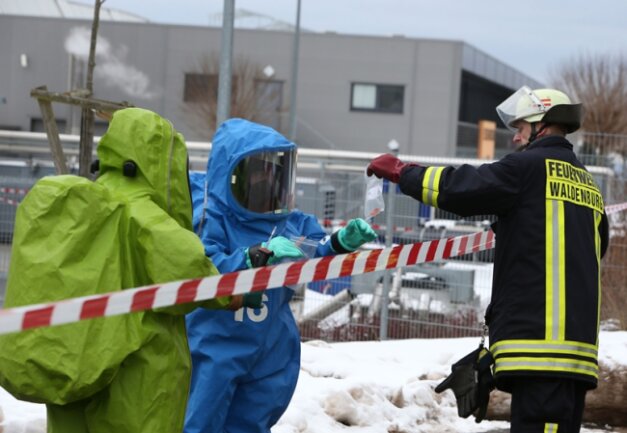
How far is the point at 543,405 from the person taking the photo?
160 inches

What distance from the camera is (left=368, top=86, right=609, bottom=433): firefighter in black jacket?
411 cm

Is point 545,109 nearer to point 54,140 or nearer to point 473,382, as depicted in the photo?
point 473,382

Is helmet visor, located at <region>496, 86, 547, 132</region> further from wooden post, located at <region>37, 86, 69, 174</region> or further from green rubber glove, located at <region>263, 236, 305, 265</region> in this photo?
wooden post, located at <region>37, 86, 69, 174</region>

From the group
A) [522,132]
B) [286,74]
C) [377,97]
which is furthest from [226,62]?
[377,97]

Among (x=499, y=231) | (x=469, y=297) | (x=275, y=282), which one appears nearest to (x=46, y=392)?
(x=275, y=282)

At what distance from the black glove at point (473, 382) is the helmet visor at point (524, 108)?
3.23ft

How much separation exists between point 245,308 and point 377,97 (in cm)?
3670

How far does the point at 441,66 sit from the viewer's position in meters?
40.8

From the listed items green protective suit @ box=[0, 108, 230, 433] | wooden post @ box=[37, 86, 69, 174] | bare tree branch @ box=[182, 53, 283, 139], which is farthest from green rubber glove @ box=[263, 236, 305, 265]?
bare tree branch @ box=[182, 53, 283, 139]

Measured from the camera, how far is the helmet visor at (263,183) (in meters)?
5.23

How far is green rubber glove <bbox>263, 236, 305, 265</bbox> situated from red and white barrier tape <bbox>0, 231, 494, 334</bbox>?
0.26 feet

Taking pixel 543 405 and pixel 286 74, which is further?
pixel 286 74

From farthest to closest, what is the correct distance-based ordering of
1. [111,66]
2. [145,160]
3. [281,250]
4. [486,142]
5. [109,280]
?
[486,142] → [111,66] → [281,250] → [145,160] → [109,280]

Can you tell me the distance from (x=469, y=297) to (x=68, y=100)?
5.07 meters
